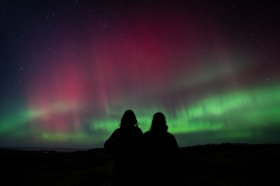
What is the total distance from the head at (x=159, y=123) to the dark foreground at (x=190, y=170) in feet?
24.6

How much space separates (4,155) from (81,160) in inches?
373

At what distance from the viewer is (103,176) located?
19156 mm

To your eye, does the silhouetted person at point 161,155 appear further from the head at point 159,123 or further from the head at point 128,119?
the head at point 128,119

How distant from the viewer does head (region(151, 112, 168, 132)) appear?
742 cm

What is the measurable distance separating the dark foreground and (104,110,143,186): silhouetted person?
7302 millimetres

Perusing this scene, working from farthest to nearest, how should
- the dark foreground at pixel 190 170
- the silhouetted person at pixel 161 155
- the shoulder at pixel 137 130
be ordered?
1. the dark foreground at pixel 190 170
2. the shoulder at pixel 137 130
3. the silhouetted person at pixel 161 155

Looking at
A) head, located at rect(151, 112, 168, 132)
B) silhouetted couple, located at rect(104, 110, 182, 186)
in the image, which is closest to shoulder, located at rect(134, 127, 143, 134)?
silhouetted couple, located at rect(104, 110, 182, 186)

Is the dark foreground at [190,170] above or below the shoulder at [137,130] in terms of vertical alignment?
below

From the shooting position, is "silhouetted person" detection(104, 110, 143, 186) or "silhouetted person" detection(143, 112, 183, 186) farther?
"silhouetted person" detection(104, 110, 143, 186)

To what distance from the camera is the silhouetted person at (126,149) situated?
7.61 meters

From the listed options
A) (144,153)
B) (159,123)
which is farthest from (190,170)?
(159,123)

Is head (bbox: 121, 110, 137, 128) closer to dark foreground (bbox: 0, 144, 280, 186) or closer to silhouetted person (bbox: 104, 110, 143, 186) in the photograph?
silhouetted person (bbox: 104, 110, 143, 186)

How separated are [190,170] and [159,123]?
13174mm

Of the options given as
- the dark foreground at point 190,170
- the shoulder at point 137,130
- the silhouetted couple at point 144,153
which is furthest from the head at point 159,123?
the dark foreground at point 190,170
